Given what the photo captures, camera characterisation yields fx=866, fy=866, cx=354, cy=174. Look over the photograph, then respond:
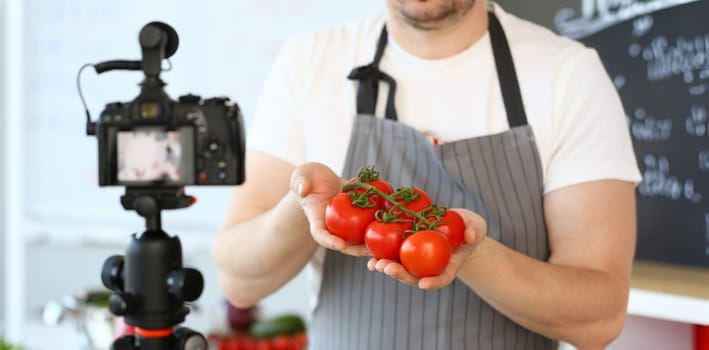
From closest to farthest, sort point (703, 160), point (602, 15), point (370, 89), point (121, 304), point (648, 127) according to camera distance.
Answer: point (121, 304) → point (370, 89) → point (703, 160) → point (648, 127) → point (602, 15)

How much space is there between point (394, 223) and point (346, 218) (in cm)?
6

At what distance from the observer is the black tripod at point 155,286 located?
0.97m

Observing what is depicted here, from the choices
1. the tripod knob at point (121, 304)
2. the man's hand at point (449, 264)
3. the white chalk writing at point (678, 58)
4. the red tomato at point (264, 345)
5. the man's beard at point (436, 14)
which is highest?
the man's beard at point (436, 14)

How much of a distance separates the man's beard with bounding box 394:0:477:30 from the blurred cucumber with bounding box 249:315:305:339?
3.78 ft

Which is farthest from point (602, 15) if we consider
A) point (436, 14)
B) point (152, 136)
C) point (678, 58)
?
point (152, 136)

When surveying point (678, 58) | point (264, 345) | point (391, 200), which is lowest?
point (264, 345)

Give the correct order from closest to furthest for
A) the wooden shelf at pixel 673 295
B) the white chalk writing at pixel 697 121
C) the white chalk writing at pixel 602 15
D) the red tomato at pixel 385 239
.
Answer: the red tomato at pixel 385 239 → the wooden shelf at pixel 673 295 → the white chalk writing at pixel 697 121 → the white chalk writing at pixel 602 15

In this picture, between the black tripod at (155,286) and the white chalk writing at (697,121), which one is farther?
the white chalk writing at (697,121)

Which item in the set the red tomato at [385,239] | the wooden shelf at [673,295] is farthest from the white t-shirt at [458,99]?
the red tomato at [385,239]

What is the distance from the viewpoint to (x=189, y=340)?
0.98 metres

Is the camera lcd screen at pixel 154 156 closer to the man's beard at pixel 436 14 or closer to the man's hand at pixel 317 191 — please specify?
the man's hand at pixel 317 191

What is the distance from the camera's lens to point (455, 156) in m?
1.39

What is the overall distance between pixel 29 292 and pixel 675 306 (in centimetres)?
237

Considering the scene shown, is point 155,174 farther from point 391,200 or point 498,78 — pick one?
point 498,78
